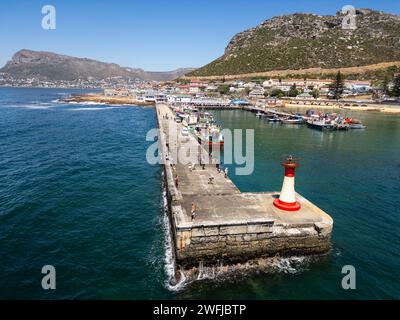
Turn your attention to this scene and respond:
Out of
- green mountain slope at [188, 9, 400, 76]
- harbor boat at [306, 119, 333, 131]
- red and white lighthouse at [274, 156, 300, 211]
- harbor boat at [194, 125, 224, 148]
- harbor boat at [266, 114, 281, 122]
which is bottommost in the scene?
red and white lighthouse at [274, 156, 300, 211]

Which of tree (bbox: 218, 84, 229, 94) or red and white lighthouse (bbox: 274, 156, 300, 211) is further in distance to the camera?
tree (bbox: 218, 84, 229, 94)

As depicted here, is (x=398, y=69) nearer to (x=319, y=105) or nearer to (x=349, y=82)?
(x=349, y=82)

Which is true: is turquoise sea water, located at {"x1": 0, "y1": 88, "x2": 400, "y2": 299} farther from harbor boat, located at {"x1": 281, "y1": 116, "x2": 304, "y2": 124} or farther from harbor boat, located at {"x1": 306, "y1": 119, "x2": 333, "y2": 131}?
harbor boat, located at {"x1": 281, "y1": 116, "x2": 304, "y2": 124}

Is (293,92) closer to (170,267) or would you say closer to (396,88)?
(396,88)

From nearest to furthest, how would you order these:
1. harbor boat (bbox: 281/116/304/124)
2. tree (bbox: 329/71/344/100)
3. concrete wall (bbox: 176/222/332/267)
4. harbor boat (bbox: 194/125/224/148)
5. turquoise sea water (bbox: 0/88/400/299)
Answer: turquoise sea water (bbox: 0/88/400/299) < concrete wall (bbox: 176/222/332/267) < harbor boat (bbox: 194/125/224/148) < harbor boat (bbox: 281/116/304/124) < tree (bbox: 329/71/344/100)

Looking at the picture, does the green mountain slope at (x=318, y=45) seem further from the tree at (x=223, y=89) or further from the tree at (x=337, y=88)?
the tree at (x=337, y=88)

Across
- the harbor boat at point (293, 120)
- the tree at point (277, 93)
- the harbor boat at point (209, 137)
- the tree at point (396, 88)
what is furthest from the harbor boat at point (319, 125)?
the tree at point (396, 88)

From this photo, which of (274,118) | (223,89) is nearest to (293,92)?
(223,89)

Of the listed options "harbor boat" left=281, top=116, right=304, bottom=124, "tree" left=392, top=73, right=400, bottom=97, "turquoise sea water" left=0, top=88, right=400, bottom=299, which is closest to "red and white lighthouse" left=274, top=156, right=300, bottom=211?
"turquoise sea water" left=0, top=88, right=400, bottom=299

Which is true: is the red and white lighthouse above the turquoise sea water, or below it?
above
